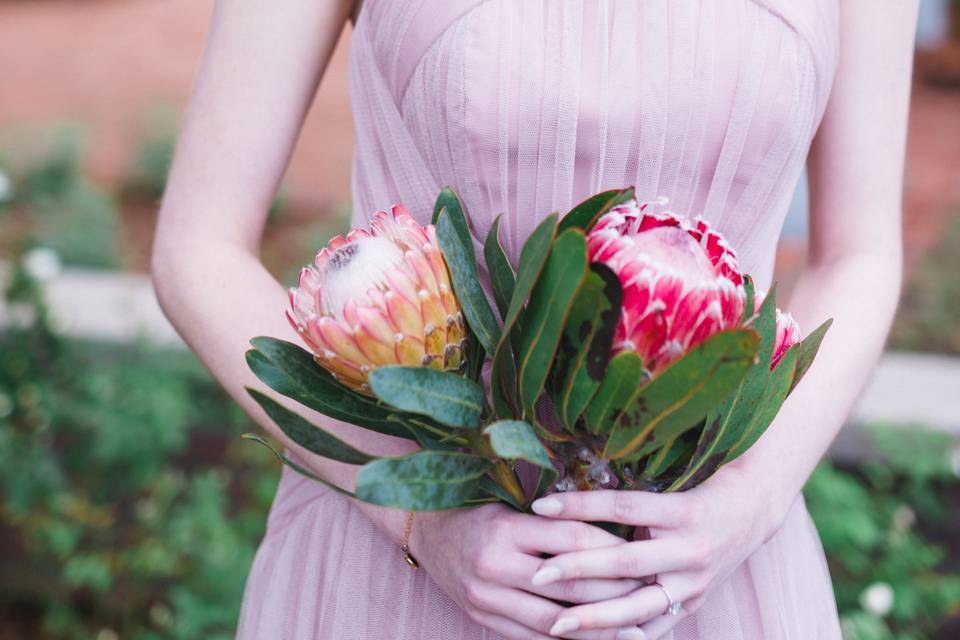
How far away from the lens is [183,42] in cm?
832

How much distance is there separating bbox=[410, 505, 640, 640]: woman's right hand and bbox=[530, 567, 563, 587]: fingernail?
0.02m

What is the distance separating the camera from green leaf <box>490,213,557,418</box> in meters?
0.71

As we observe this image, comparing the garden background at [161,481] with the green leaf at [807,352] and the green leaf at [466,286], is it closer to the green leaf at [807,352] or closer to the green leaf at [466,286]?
the green leaf at [807,352]

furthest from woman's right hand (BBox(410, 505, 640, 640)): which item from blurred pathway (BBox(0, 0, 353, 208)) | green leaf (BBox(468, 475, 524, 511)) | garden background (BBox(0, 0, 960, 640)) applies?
blurred pathway (BBox(0, 0, 353, 208))

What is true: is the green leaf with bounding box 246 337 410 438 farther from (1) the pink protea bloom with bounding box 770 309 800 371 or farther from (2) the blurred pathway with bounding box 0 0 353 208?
(2) the blurred pathway with bounding box 0 0 353 208

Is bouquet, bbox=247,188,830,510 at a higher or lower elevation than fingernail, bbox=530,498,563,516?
higher

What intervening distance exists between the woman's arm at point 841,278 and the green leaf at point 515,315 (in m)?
0.21

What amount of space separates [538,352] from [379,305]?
12 cm

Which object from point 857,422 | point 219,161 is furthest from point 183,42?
point 219,161

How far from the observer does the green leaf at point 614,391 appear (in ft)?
2.29

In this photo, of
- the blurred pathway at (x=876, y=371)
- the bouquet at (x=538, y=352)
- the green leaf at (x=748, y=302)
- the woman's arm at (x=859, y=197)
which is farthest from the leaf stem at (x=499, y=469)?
the blurred pathway at (x=876, y=371)

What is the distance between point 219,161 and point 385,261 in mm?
409

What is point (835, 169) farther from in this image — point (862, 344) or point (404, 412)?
point (404, 412)

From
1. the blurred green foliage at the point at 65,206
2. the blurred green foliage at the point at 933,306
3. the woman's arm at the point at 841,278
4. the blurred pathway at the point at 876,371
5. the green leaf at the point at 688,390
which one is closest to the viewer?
the green leaf at the point at 688,390
